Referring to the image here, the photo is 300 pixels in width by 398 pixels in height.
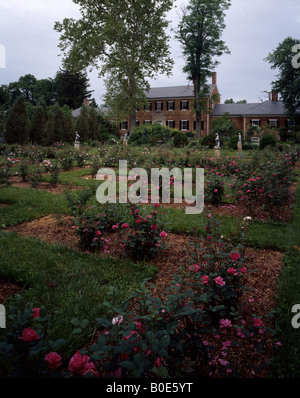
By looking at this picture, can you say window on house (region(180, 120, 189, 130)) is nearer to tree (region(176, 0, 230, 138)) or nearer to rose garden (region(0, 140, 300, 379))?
tree (region(176, 0, 230, 138))

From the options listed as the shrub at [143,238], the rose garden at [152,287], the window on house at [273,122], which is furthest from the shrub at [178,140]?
the shrub at [143,238]

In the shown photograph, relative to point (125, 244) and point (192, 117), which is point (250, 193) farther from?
point (192, 117)

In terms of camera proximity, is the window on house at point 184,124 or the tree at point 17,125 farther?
the window on house at point 184,124

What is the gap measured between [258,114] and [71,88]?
3052 centimetres

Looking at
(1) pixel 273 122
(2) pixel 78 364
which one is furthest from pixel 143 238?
(1) pixel 273 122

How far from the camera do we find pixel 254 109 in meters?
34.3

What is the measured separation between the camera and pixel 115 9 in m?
24.0

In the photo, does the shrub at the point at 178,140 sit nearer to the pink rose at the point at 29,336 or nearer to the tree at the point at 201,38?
the tree at the point at 201,38

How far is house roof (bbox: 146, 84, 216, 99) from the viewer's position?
35938mm

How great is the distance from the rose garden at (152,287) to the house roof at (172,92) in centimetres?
3236

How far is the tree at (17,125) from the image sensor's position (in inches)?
799

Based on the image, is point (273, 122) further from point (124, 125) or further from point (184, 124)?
point (124, 125)

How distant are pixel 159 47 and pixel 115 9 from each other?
4689mm

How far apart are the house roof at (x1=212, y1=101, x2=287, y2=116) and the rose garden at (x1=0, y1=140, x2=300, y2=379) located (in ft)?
101
